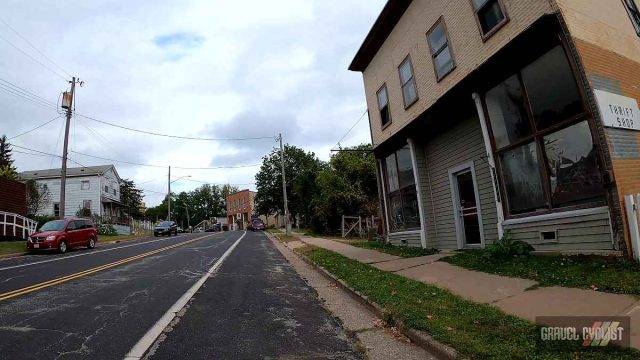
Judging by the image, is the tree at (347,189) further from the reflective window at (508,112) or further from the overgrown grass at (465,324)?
the overgrown grass at (465,324)

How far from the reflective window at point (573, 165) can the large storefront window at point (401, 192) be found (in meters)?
6.12

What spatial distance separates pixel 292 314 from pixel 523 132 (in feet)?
20.2

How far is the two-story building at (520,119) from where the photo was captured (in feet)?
23.4

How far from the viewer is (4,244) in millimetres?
21078

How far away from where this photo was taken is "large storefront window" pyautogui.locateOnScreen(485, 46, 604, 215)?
7.31 meters

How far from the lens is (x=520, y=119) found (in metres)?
8.69

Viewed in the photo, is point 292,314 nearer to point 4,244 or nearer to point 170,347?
point 170,347

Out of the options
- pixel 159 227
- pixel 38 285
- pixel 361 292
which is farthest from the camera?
pixel 159 227

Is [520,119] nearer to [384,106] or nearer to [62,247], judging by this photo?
[384,106]

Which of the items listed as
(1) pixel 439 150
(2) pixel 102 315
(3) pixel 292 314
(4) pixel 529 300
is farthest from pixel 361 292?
(1) pixel 439 150

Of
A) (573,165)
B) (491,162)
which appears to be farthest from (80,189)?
(573,165)

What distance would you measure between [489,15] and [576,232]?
5.36 metres

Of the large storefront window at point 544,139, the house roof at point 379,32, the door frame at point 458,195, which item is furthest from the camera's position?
the house roof at point 379,32

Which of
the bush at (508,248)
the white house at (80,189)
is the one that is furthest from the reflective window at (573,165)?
the white house at (80,189)
